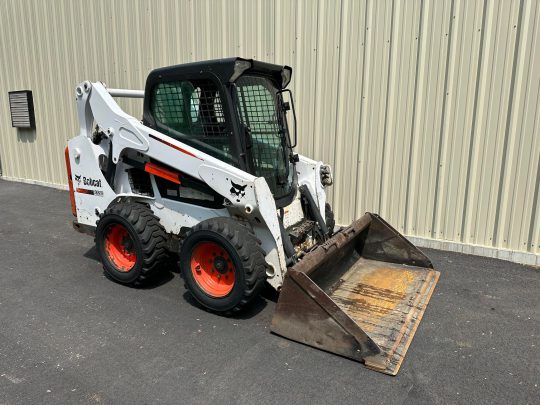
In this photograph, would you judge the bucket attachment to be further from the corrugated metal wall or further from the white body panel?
the corrugated metal wall

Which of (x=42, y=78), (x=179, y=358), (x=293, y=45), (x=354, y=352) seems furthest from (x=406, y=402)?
(x=42, y=78)

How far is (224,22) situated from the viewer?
20.6 ft

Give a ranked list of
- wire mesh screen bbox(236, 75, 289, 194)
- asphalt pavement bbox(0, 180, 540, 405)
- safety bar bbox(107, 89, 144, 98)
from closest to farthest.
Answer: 1. asphalt pavement bbox(0, 180, 540, 405)
2. wire mesh screen bbox(236, 75, 289, 194)
3. safety bar bbox(107, 89, 144, 98)

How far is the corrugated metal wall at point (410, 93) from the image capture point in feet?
15.5

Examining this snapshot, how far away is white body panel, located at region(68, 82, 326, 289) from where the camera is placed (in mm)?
3479

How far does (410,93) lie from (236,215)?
2.93 m

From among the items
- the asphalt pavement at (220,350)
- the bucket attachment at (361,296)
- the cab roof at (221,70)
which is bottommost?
the asphalt pavement at (220,350)

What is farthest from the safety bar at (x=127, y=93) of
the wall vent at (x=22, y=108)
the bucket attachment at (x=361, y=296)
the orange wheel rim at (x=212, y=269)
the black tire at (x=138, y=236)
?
the wall vent at (x=22, y=108)

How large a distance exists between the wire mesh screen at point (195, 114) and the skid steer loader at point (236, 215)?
0.01 metres

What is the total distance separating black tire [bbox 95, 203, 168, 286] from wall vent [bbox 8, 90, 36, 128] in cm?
634

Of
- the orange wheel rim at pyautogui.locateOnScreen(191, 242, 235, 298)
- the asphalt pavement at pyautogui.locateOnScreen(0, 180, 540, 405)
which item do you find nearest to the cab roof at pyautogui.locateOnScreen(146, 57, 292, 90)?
the orange wheel rim at pyautogui.locateOnScreen(191, 242, 235, 298)

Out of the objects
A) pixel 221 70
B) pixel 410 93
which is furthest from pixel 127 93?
pixel 410 93

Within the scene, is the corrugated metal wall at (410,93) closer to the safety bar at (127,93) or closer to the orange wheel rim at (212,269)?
the safety bar at (127,93)

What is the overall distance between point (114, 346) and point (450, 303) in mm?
2991
